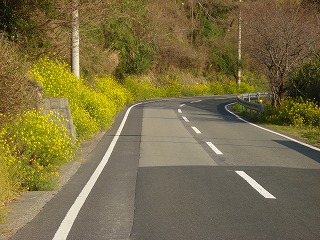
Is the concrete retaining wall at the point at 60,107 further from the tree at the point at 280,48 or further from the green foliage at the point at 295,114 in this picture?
the tree at the point at 280,48

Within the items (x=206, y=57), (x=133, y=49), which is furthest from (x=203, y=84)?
(x=133, y=49)

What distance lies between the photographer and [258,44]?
27.4 metres

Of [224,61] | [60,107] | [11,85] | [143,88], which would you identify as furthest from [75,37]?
[224,61]

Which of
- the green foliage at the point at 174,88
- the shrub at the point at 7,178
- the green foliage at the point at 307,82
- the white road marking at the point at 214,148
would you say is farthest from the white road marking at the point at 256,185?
the green foliage at the point at 174,88

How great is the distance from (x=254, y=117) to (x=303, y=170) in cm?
Answer: 1481

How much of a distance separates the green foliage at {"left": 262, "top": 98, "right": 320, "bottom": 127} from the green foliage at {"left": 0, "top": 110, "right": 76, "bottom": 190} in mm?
14190

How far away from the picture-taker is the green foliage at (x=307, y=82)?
80.8 feet

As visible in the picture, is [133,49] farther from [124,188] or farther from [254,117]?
[124,188]

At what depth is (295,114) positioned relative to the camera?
22797mm

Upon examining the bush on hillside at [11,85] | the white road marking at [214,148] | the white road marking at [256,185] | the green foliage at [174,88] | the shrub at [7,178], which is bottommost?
the green foliage at [174,88]

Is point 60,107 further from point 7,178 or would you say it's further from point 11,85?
point 7,178

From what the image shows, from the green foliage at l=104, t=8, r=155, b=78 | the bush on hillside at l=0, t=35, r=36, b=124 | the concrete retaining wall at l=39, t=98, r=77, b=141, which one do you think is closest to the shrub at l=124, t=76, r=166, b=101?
the green foliage at l=104, t=8, r=155, b=78

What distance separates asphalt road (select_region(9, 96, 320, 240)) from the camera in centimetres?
644

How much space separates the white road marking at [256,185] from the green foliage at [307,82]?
15.5m
